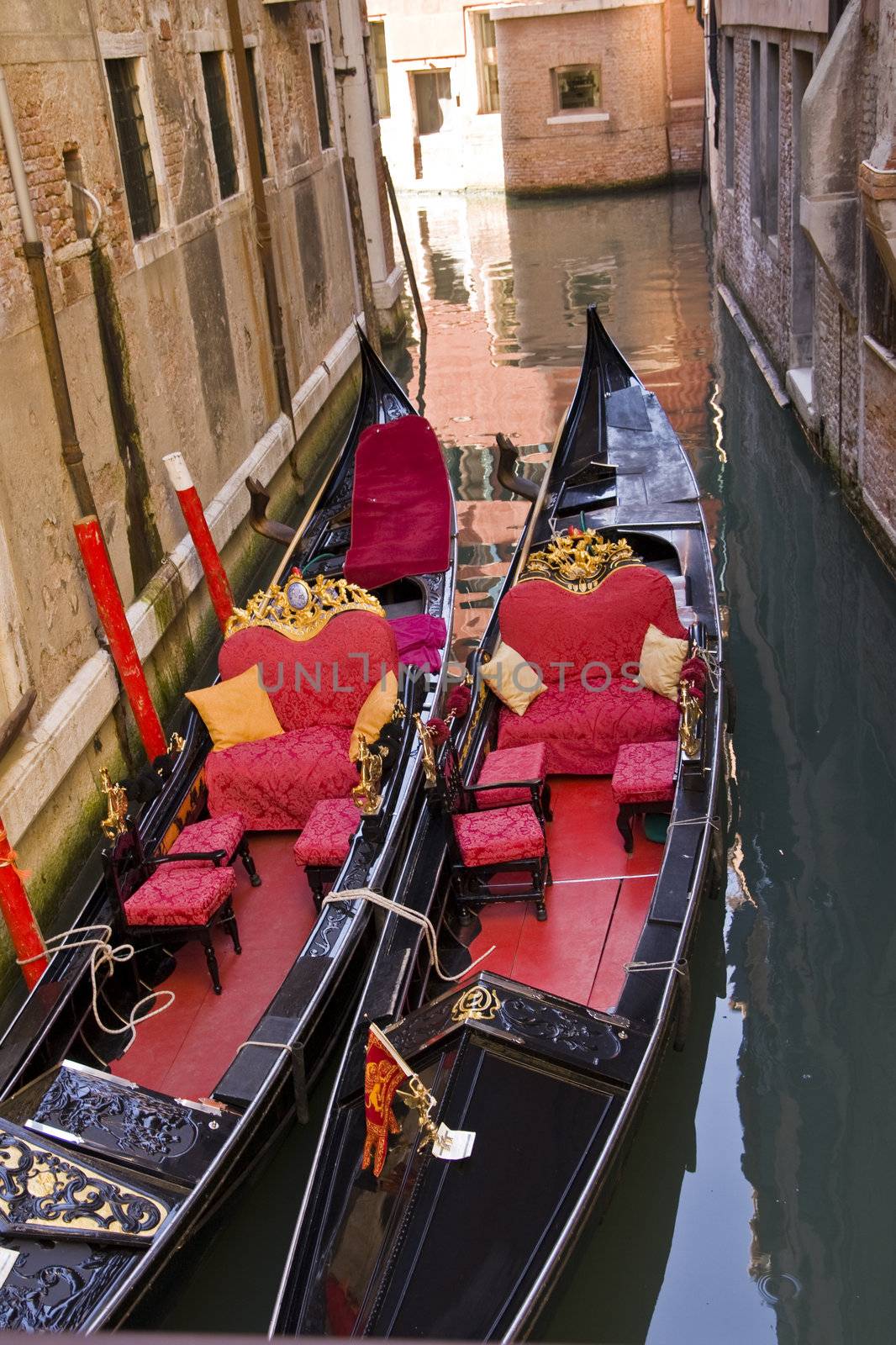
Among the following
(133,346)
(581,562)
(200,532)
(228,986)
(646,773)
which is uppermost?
(133,346)

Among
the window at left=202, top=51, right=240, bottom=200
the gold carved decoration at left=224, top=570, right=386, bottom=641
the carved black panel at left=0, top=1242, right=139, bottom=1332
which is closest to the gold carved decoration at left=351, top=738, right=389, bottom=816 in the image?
the gold carved decoration at left=224, top=570, right=386, bottom=641

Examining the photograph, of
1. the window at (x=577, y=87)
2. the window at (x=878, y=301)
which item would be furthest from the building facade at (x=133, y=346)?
the window at (x=577, y=87)

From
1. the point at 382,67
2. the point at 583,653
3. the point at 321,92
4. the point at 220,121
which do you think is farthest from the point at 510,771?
the point at 382,67

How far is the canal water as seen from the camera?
2.55 m

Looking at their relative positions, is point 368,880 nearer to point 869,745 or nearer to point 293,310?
point 869,745

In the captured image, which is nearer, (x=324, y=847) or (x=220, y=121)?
(x=324, y=847)

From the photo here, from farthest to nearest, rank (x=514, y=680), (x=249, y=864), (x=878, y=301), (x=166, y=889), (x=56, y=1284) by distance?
(x=878, y=301) → (x=514, y=680) → (x=249, y=864) → (x=166, y=889) → (x=56, y=1284)

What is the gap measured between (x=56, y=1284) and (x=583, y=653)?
2191mm

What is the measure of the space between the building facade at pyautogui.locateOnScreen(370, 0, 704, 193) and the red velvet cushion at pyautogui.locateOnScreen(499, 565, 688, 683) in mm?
13487

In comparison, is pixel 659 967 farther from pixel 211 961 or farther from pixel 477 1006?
pixel 211 961

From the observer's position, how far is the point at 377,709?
3631 mm

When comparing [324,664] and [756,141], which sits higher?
[756,141]

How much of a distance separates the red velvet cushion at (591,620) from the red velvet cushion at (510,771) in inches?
9.9

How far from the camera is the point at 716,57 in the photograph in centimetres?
997
